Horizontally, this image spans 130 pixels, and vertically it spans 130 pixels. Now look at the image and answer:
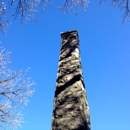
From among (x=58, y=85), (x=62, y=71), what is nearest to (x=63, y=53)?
(x=62, y=71)

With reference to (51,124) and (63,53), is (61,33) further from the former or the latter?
(51,124)

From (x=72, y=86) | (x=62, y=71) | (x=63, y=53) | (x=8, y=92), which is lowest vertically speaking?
(x=72, y=86)

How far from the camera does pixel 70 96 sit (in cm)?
304

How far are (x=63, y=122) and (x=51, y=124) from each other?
0.81 feet

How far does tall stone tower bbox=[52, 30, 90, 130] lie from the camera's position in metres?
2.58

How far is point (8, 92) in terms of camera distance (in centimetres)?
876

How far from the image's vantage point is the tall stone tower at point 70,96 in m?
2.58

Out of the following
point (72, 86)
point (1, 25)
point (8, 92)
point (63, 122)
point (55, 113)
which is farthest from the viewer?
point (8, 92)

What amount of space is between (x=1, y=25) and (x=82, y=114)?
3.42 metres

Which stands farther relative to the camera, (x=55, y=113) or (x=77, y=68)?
(x=77, y=68)

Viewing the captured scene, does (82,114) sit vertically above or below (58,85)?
below

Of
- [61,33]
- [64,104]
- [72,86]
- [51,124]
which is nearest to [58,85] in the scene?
[72,86]

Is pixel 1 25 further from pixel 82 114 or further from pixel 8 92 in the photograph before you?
pixel 8 92

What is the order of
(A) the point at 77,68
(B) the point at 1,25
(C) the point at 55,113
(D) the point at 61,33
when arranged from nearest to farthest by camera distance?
1. (C) the point at 55,113
2. (A) the point at 77,68
3. (B) the point at 1,25
4. (D) the point at 61,33
